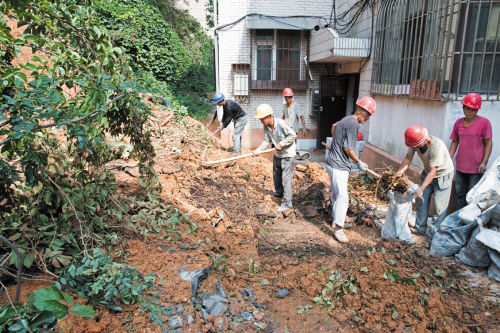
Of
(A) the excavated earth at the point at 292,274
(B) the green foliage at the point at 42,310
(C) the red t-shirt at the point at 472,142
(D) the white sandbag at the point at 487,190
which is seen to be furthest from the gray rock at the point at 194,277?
(C) the red t-shirt at the point at 472,142

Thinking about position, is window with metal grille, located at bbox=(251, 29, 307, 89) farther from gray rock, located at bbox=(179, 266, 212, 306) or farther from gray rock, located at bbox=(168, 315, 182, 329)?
gray rock, located at bbox=(168, 315, 182, 329)

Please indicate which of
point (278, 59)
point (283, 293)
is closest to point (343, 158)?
point (283, 293)

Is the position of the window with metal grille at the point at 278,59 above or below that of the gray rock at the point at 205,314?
above

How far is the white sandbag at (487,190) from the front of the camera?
4117 mm

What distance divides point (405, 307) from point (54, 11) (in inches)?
164

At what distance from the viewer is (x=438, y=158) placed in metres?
4.18

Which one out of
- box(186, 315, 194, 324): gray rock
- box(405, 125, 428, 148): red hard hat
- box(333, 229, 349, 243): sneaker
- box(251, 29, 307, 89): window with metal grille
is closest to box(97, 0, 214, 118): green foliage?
box(251, 29, 307, 89): window with metal grille

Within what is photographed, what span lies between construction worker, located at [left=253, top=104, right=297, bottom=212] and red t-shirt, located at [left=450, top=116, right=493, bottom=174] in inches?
93.3

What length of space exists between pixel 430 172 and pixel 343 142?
3.79ft

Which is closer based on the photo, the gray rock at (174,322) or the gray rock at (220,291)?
the gray rock at (174,322)

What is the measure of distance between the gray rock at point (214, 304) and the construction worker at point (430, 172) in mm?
2840

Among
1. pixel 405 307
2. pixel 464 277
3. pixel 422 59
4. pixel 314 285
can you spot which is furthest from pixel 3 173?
pixel 422 59

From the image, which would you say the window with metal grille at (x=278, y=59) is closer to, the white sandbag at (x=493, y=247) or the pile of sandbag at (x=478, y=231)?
the pile of sandbag at (x=478, y=231)

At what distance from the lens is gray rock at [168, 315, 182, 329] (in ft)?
8.48
